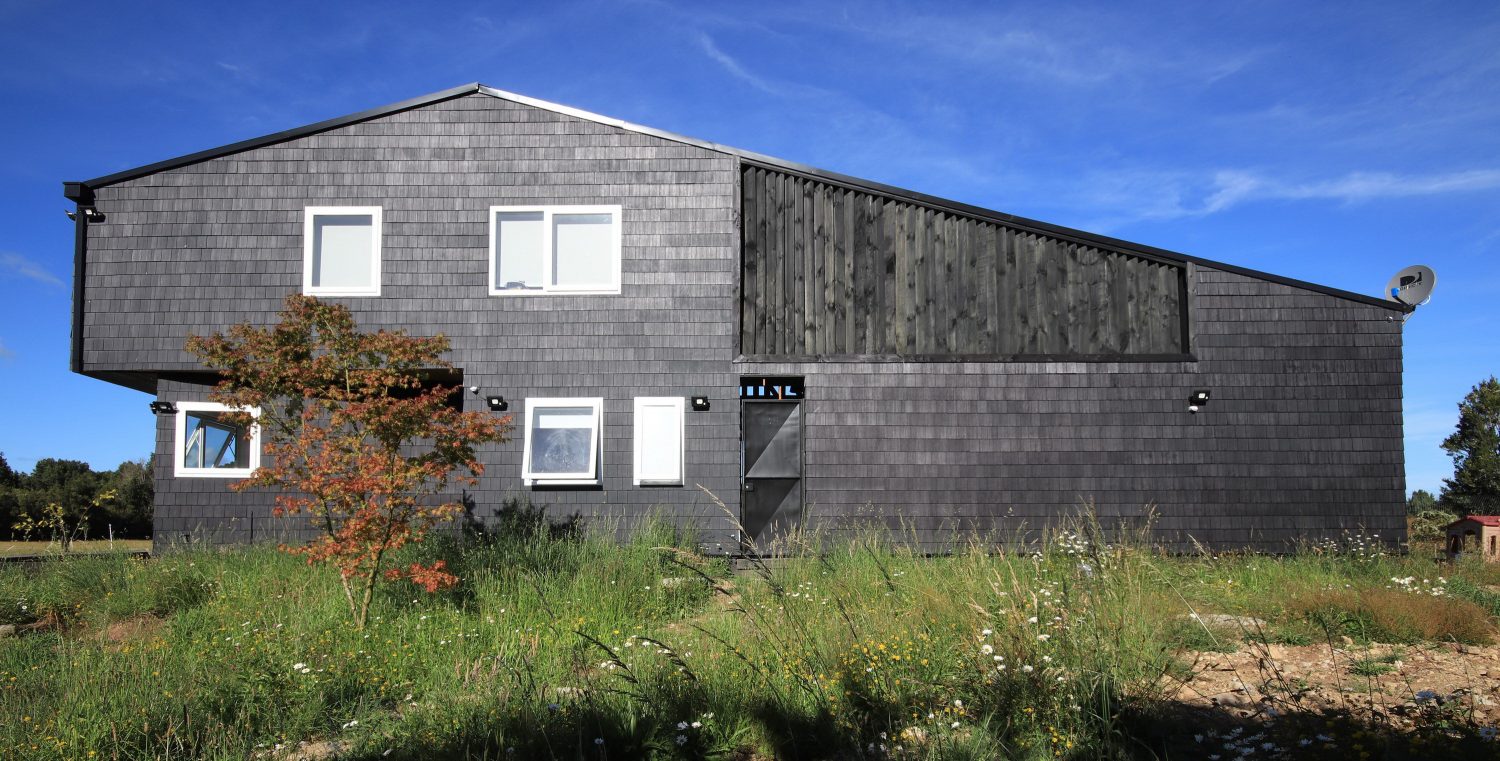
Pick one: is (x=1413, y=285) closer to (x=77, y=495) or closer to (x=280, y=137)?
(x=280, y=137)

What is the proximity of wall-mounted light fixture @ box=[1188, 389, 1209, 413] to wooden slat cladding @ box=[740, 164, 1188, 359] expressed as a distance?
0.59 meters

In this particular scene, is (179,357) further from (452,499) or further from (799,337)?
(799,337)

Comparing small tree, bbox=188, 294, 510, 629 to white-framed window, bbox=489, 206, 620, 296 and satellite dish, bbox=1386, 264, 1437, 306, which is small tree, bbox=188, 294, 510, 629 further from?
satellite dish, bbox=1386, 264, 1437, 306

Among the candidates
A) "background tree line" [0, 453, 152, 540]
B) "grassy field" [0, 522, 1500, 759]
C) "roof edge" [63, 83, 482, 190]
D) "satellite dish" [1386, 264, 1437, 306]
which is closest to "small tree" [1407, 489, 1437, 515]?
"satellite dish" [1386, 264, 1437, 306]

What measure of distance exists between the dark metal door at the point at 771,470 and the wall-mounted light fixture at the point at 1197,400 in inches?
199

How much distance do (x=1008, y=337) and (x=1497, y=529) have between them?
284 inches

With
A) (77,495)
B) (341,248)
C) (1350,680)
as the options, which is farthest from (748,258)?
(77,495)

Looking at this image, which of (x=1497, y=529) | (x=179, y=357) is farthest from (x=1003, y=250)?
(x=179, y=357)

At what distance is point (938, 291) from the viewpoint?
39.8 feet

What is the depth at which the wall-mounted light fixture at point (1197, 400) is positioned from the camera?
1177 centimetres

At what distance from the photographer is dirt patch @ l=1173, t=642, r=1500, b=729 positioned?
448cm

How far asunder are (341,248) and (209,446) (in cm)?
329

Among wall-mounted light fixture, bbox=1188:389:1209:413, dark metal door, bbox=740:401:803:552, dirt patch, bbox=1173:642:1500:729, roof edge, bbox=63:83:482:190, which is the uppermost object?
roof edge, bbox=63:83:482:190

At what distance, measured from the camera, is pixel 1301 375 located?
11.9 meters
